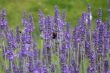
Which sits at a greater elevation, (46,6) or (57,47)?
(46,6)

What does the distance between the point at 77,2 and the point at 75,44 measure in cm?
607

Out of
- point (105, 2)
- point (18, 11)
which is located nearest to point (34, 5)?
point (18, 11)

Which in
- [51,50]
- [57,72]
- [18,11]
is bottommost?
[57,72]

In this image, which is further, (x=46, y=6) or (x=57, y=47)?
(x=46, y=6)

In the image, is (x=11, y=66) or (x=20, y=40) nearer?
(x=11, y=66)

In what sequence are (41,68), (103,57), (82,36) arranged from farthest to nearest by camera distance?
(82,36) → (103,57) → (41,68)

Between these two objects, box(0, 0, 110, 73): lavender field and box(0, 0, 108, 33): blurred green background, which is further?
box(0, 0, 108, 33): blurred green background

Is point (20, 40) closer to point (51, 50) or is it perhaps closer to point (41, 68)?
point (51, 50)

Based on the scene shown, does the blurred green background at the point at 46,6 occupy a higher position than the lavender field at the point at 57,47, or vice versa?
the blurred green background at the point at 46,6

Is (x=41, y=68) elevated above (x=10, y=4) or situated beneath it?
situated beneath

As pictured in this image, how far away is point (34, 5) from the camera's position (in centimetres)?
1071

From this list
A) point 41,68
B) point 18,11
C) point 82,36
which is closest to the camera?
point 41,68

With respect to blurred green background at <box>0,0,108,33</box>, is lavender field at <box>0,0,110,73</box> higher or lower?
lower

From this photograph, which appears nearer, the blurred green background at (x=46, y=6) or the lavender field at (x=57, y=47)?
the lavender field at (x=57, y=47)
